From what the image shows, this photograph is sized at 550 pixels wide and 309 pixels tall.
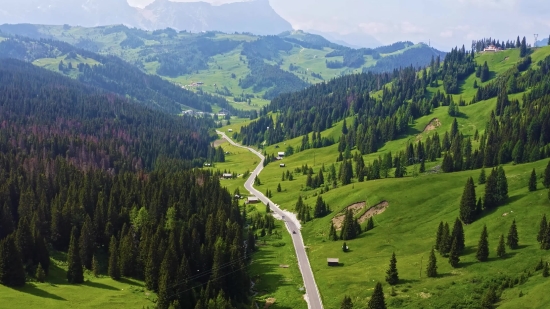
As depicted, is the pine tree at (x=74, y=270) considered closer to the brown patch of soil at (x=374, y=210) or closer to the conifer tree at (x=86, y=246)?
the conifer tree at (x=86, y=246)

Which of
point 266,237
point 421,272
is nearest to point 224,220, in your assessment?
point 266,237

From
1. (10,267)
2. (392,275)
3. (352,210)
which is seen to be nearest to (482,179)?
(352,210)

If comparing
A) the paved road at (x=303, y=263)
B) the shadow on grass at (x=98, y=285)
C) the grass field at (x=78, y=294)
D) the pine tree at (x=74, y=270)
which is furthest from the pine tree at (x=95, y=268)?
the paved road at (x=303, y=263)

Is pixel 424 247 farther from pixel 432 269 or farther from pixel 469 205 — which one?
pixel 432 269

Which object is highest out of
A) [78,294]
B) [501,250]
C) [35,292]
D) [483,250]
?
[501,250]

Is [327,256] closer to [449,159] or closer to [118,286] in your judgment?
[118,286]

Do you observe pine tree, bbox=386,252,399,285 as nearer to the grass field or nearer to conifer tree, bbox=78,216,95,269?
the grass field
